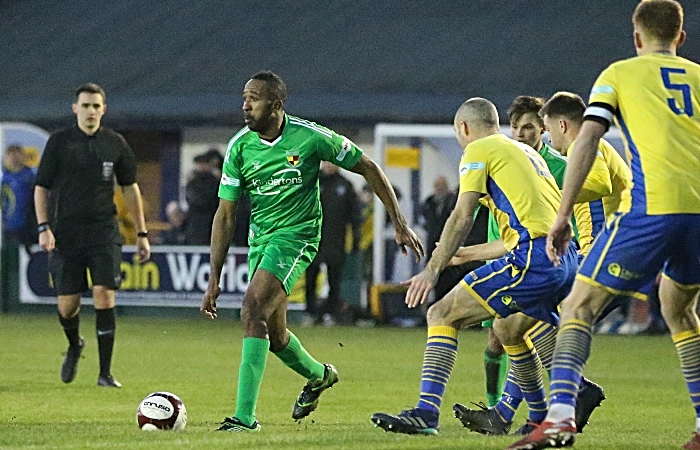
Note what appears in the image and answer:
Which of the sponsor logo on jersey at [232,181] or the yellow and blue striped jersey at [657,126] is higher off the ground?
the yellow and blue striped jersey at [657,126]

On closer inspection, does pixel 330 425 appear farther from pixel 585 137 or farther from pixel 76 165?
pixel 76 165

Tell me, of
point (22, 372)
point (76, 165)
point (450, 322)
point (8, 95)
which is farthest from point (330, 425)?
point (8, 95)

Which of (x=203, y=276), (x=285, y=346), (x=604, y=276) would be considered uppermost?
(x=604, y=276)

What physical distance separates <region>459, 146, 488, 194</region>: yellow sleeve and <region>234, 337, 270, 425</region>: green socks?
1768 mm

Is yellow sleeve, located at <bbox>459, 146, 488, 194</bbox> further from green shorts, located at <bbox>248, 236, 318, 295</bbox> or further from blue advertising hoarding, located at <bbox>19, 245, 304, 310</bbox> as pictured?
blue advertising hoarding, located at <bbox>19, 245, 304, 310</bbox>

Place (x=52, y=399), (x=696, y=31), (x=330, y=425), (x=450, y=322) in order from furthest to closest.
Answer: (x=696, y=31) < (x=52, y=399) < (x=330, y=425) < (x=450, y=322)

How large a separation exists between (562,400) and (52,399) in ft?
19.3

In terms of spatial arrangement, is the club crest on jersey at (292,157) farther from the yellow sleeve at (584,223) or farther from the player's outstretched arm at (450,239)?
the yellow sleeve at (584,223)

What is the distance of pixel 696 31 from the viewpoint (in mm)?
22156

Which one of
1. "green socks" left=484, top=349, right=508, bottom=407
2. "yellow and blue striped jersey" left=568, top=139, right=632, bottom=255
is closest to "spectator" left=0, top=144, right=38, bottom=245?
"green socks" left=484, top=349, right=508, bottom=407

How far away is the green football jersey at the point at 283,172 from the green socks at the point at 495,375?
5.51 feet

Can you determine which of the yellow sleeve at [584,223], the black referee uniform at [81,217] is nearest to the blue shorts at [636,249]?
the yellow sleeve at [584,223]

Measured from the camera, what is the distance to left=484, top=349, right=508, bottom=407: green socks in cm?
1014

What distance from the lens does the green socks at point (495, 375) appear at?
10.1 metres
